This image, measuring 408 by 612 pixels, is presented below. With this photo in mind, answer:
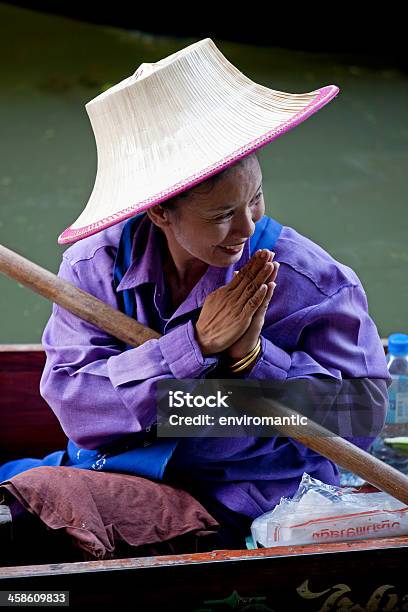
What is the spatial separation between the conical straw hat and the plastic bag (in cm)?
55

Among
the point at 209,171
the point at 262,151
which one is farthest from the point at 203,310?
the point at 262,151

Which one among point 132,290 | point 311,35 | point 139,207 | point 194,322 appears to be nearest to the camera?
point 139,207

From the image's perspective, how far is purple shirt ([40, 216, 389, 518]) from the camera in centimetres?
168

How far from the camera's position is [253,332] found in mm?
1579

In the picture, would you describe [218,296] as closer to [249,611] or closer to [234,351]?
[234,351]

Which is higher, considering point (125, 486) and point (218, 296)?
point (218, 296)

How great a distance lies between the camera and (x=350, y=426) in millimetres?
1786

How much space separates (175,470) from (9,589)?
362 mm

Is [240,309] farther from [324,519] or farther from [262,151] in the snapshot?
[262,151]

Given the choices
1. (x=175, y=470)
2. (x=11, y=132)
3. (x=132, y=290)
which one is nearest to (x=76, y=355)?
(x=132, y=290)

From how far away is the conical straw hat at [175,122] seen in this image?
155 cm

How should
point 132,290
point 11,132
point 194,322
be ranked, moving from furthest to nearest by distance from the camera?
point 11,132 → point 132,290 → point 194,322

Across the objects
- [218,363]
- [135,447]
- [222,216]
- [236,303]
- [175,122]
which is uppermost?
[175,122]

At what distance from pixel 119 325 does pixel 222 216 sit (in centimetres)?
26
